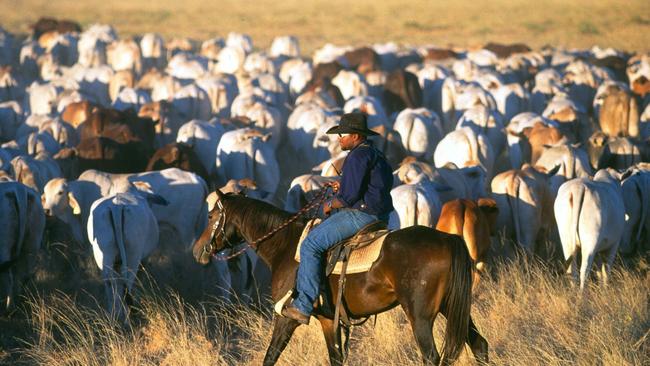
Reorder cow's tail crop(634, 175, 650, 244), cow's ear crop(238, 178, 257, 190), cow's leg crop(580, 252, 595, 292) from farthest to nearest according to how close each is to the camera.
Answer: cow's tail crop(634, 175, 650, 244) → cow's ear crop(238, 178, 257, 190) → cow's leg crop(580, 252, 595, 292)

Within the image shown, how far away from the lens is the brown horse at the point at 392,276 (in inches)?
277

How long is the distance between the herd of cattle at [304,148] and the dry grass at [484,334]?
925 mm

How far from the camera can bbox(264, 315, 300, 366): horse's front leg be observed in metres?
7.84

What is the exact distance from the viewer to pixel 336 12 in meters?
61.5

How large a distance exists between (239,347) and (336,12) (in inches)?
2099

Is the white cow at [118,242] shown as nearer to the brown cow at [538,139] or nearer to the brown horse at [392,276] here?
the brown horse at [392,276]

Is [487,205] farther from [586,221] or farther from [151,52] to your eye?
[151,52]

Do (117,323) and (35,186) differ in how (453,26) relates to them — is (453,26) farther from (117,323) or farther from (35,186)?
(117,323)

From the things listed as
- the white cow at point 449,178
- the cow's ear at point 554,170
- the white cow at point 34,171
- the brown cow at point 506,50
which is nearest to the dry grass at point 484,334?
the white cow at point 449,178

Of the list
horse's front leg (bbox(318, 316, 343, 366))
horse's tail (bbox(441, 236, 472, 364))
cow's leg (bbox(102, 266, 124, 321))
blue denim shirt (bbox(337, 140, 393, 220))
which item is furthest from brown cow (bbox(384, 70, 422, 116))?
horse's tail (bbox(441, 236, 472, 364))

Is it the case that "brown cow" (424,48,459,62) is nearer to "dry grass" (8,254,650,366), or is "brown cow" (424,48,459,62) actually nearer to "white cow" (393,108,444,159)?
"white cow" (393,108,444,159)

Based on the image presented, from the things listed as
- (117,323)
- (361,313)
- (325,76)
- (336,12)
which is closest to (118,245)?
(117,323)

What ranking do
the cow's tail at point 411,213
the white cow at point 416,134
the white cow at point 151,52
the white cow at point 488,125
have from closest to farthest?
the cow's tail at point 411,213 < the white cow at point 416,134 < the white cow at point 488,125 < the white cow at point 151,52

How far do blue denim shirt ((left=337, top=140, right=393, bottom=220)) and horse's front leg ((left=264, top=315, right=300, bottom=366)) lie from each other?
1118mm
